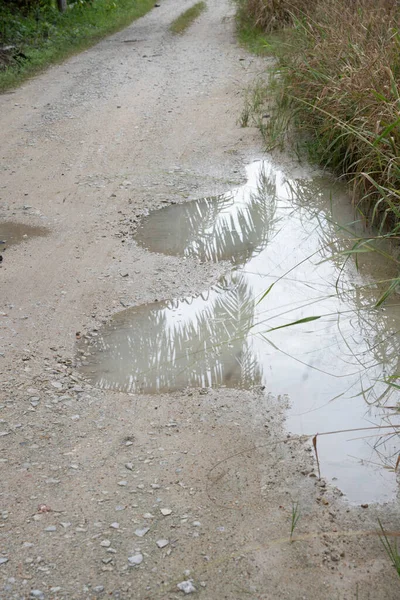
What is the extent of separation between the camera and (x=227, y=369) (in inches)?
126

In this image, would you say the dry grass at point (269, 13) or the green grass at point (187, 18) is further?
the green grass at point (187, 18)

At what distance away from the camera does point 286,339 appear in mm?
3455

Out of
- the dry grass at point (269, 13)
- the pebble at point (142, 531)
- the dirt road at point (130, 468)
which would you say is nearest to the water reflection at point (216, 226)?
the dirt road at point (130, 468)

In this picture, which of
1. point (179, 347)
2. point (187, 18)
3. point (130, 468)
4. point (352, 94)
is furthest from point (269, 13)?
point (130, 468)

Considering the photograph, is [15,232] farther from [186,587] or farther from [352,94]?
[186,587]

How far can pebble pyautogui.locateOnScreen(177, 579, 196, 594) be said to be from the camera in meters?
2.03

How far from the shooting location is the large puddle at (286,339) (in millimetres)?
2799

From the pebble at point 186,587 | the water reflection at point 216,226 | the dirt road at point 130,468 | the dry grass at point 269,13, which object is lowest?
the water reflection at point 216,226

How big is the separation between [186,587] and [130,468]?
619 mm

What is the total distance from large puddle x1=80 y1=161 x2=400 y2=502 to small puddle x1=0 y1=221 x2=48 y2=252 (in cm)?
75

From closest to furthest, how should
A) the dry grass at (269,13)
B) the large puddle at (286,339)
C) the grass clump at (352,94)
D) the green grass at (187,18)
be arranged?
the large puddle at (286,339) → the grass clump at (352,94) → the dry grass at (269,13) → the green grass at (187,18)

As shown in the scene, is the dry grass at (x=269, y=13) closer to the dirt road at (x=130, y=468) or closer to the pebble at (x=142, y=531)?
the dirt road at (x=130, y=468)

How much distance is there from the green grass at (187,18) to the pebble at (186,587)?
12807 millimetres

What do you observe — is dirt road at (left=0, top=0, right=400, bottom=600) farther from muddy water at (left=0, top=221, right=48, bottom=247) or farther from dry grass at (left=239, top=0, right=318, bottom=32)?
dry grass at (left=239, top=0, right=318, bottom=32)
